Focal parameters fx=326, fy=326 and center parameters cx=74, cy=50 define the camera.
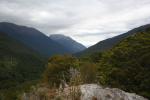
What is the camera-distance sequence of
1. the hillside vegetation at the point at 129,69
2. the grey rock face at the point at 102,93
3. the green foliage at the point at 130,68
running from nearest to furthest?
the grey rock face at the point at 102,93 → the hillside vegetation at the point at 129,69 → the green foliage at the point at 130,68

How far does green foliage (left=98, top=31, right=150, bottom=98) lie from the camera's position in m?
36.2

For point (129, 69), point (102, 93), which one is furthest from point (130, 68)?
Result: point (102, 93)

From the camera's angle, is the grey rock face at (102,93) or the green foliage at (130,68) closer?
the grey rock face at (102,93)

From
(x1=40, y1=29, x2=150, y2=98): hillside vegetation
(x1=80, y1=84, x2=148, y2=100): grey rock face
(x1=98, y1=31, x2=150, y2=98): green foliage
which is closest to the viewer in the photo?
(x1=80, y1=84, x2=148, y2=100): grey rock face

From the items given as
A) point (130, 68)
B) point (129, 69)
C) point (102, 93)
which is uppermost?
point (130, 68)

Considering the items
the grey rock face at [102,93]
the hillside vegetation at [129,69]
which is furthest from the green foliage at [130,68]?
the grey rock face at [102,93]

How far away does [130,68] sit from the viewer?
40.1 meters

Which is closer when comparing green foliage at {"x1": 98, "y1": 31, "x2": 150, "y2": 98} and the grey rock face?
the grey rock face

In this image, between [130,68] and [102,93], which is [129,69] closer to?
[130,68]

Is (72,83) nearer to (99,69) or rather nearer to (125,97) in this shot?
(125,97)

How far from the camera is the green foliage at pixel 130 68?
3625 centimetres

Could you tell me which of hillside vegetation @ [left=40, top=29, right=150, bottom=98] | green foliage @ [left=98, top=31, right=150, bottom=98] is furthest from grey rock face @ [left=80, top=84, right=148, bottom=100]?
green foliage @ [left=98, top=31, right=150, bottom=98]

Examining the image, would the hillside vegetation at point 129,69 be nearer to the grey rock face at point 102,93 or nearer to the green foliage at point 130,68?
the green foliage at point 130,68

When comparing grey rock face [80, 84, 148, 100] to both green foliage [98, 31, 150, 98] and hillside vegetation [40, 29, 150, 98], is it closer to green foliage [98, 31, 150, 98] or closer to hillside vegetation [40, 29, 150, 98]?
hillside vegetation [40, 29, 150, 98]
